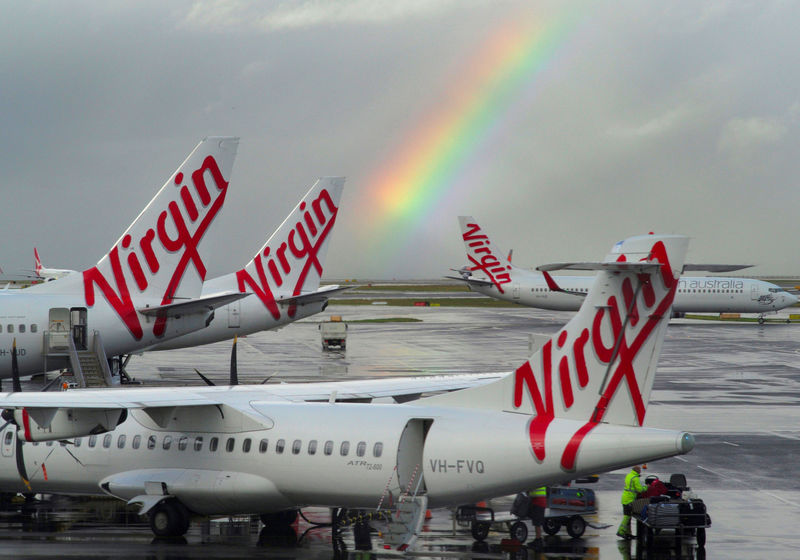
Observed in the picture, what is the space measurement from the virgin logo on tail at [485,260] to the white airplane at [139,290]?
60.0m

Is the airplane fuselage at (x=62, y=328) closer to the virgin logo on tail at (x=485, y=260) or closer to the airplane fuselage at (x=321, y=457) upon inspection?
the airplane fuselage at (x=321, y=457)

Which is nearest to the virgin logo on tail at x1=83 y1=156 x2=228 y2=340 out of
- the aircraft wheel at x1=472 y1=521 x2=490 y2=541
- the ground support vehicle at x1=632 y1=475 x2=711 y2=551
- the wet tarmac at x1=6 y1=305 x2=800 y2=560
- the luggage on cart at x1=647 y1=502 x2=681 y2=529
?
the wet tarmac at x1=6 y1=305 x2=800 y2=560

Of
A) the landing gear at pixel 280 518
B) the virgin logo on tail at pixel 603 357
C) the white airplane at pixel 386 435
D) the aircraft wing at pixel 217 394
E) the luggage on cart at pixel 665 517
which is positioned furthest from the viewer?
the landing gear at pixel 280 518

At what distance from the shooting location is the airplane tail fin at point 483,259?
96.8 meters

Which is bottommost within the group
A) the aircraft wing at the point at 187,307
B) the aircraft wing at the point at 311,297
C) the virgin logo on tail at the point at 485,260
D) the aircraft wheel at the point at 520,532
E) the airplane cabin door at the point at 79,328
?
the aircraft wheel at the point at 520,532

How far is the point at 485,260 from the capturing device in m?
98.2

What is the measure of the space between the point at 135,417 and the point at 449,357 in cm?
3906

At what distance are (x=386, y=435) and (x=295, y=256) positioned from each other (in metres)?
31.5

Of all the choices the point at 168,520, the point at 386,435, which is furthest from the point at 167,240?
the point at 386,435

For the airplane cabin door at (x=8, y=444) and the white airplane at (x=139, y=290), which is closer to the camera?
the airplane cabin door at (x=8, y=444)

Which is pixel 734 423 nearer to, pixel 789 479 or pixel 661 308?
pixel 789 479

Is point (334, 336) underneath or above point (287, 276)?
underneath

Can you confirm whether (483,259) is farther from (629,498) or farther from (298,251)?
(629,498)

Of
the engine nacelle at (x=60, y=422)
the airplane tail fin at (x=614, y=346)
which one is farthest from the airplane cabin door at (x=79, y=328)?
the airplane tail fin at (x=614, y=346)
